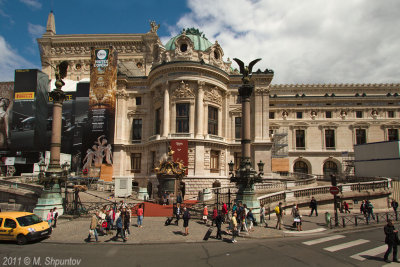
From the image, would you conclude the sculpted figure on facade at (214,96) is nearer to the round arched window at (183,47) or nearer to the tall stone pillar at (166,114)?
the tall stone pillar at (166,114)

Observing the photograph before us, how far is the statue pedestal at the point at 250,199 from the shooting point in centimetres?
1611

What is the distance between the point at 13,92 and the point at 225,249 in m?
46.1

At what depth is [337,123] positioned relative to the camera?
4684cm

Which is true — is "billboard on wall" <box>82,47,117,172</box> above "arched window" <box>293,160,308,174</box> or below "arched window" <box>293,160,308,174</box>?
above

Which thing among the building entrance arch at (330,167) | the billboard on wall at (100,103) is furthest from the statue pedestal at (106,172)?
the building entrance arch at (330,167)

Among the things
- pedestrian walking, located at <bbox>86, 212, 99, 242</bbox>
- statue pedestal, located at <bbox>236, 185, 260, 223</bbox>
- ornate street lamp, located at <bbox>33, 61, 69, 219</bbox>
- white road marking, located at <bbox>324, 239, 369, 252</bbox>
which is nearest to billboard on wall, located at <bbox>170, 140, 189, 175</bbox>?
ornate street lamp, located at <bbox>33, 61, 69, 219</bbox>

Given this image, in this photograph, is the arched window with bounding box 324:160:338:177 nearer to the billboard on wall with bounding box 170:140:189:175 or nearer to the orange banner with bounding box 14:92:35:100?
the billboard on wall with bounding box 170:140:189:175

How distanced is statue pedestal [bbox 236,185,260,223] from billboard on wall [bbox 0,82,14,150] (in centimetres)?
4025

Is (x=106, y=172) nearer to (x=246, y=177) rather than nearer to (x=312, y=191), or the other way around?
(x=246, y=177)

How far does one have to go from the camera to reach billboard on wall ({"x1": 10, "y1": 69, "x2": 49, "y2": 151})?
127ft

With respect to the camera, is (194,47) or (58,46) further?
(58,46)

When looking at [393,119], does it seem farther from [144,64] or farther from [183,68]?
[144,64]

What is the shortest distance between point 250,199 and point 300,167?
113 ft

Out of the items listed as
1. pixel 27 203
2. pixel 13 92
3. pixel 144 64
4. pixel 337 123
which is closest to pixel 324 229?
pixel 27 203
